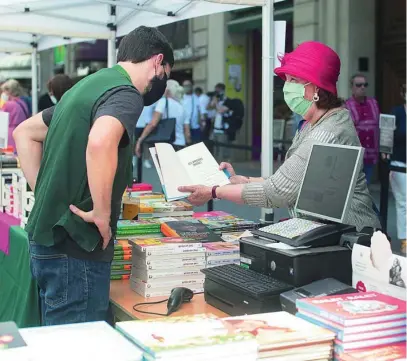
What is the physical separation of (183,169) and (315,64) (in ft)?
2.59

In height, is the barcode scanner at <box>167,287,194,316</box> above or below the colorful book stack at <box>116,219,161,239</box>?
below

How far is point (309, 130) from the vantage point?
2957 millimetres

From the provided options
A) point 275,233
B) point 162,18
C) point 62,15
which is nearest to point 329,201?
point 275,233

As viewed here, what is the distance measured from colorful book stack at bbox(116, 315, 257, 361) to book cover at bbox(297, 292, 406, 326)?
25 cm

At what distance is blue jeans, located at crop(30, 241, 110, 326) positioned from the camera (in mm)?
2463

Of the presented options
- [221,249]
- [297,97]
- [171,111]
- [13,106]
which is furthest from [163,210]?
[171,111]

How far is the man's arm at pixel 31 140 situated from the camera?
9.50 feet

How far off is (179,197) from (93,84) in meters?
0.88

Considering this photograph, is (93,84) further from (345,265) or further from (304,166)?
(345,265)

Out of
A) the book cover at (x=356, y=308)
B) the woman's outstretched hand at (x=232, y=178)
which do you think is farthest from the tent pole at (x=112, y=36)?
the book cover at (x=356, y=308)

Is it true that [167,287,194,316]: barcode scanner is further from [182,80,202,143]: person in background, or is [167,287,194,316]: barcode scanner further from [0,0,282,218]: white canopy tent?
[182,80,202,143]: person in background

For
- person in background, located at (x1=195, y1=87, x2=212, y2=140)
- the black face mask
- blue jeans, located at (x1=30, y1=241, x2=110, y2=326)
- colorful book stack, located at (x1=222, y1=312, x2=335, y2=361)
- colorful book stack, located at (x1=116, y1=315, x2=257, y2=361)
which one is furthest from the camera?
person in background, located at (x1=195, y1=87, x2=212, y2=140)

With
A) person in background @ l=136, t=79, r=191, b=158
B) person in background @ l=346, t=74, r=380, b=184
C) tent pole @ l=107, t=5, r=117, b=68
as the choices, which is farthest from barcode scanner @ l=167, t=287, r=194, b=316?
person in background @ l=136, t=79, r=191, b=158

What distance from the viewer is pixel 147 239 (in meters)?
2.99
